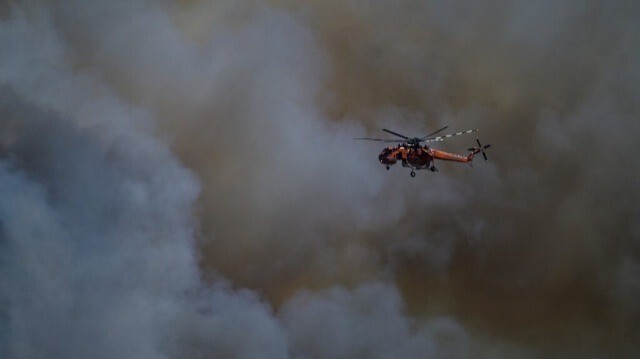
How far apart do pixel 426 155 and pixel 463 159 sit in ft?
23.7

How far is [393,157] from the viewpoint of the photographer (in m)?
66.9

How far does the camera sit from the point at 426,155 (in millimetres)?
67438

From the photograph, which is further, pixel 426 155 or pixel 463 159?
pixel 463 159

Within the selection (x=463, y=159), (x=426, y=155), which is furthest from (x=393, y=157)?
(x=463, y=159)

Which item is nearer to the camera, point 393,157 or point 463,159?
point 393,157

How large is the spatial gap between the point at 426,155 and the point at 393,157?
3.28 meters

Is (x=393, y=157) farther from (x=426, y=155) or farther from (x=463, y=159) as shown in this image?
(x=463, y=159)

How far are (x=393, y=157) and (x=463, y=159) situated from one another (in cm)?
995

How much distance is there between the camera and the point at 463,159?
7294cm
